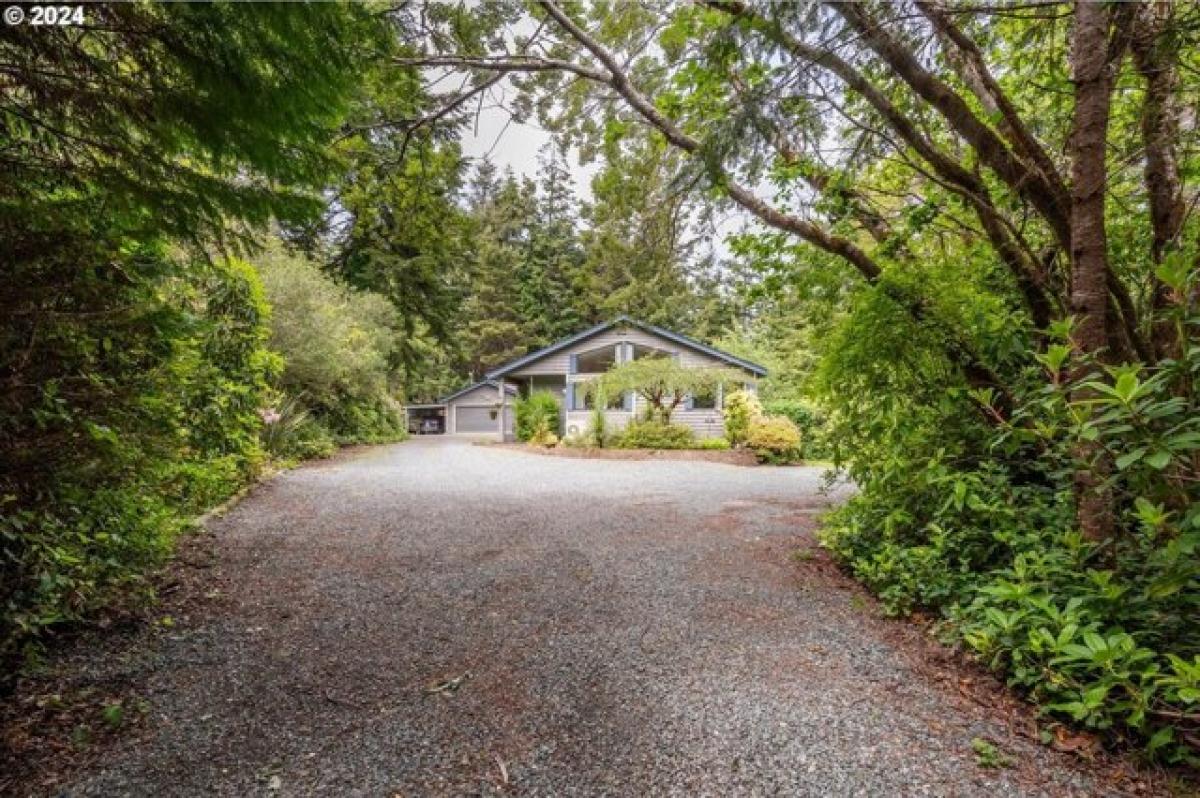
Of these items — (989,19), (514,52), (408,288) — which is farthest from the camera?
(408,288)

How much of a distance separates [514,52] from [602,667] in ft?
19.0

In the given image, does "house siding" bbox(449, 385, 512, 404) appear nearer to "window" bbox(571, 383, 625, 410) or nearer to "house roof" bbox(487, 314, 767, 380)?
"house roof" bbox(487, 314, 767, 380)

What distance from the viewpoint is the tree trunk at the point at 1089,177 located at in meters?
2.47

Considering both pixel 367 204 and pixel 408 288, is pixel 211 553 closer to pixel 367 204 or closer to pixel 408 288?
pixel 367 204

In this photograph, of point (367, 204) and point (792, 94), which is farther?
point (367, 204)

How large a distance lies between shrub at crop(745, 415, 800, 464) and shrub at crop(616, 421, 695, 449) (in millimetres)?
2012

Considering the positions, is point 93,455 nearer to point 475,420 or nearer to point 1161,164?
point 1161,164

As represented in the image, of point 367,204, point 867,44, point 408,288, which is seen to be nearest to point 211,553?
point 367,204

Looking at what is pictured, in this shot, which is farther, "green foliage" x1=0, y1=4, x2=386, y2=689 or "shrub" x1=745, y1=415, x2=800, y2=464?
"shrub" x1=745, y1=415, x2=800, y2=464

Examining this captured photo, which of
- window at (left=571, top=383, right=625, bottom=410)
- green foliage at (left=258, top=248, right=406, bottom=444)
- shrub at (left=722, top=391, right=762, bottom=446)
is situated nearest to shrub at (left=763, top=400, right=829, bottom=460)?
shrub at (left=722, top=391, right=762, bottom=446)

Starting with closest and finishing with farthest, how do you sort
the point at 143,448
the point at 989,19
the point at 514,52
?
the point at 143,448
the point at 989,19
the point at 514,52

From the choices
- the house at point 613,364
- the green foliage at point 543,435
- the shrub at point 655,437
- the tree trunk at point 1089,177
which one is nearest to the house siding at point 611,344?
the house at point 613,364

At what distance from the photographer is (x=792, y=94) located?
324 centimetres

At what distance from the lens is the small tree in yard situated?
46.0 ft
